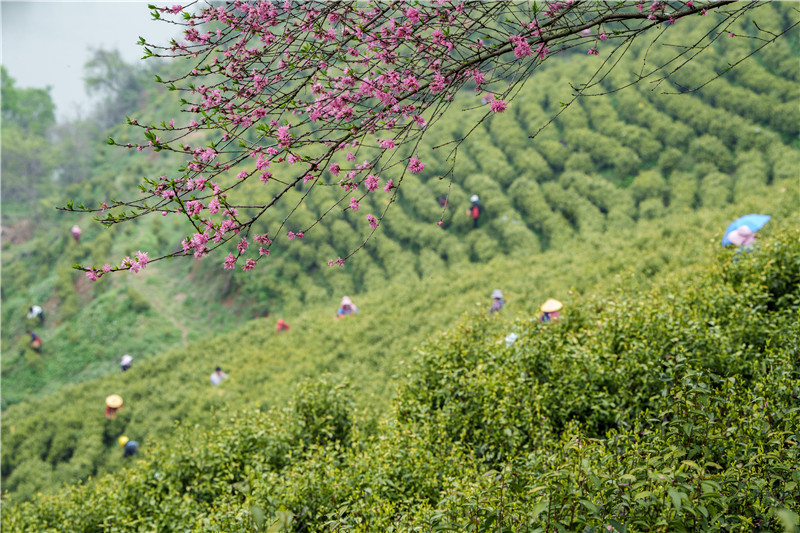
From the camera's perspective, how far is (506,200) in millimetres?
17203

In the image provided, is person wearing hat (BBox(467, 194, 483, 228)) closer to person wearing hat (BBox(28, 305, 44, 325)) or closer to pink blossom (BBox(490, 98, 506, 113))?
pink blossom (BBox(490, 98, 506, 113))

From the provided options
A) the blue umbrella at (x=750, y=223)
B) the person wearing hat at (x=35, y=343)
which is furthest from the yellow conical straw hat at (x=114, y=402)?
the blue umbrella at (x=750, y=223)

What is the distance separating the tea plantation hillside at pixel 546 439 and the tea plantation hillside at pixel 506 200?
981cm

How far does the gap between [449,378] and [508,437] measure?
1.11m

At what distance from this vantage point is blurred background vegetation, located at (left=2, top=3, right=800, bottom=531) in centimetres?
434

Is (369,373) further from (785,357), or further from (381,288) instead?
(785,357)

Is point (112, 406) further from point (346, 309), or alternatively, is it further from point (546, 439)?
point (546, 439)

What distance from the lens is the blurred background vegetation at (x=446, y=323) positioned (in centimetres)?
434

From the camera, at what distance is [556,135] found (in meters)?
18.8

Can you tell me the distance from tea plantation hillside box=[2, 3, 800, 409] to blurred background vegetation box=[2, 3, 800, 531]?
3.6 inches

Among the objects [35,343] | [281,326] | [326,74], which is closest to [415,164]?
[326,74]

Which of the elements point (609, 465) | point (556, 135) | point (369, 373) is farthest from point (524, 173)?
point (609, 465)

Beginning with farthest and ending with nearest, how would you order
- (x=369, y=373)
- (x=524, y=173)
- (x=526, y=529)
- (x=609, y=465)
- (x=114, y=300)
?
(x=114, y=300)
(x=524, y=173)
(x=369, y=373)
(x=609, y=465)
(x=526, y=529)

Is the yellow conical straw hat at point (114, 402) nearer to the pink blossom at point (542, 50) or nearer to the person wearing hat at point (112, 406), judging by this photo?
the person wearing hat at point (112, 406)
